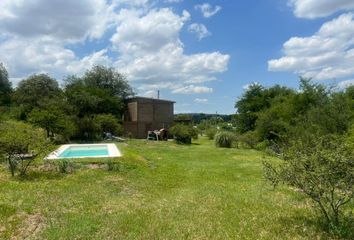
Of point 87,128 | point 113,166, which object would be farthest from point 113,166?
point 87,128

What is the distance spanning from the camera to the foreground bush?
6.87 m

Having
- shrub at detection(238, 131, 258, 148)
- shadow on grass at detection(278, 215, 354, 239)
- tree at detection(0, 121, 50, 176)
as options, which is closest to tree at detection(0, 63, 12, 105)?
shrub at detection(238, 131, 258, 148)

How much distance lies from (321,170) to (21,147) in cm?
1143

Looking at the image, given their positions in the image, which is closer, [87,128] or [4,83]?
[87,128]

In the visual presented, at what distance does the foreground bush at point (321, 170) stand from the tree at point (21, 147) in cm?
1011

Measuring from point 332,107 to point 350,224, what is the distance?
16210 mm

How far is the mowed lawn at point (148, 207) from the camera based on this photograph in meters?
7.16

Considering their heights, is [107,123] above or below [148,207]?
above

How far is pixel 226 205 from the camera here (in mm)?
9562

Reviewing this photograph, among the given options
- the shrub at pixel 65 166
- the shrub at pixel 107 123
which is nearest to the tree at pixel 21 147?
the shrub at pixel 65 166

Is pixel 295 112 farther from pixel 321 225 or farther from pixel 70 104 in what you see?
pixel 321 225

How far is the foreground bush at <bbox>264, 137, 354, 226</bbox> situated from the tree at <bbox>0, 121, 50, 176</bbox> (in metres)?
10.1

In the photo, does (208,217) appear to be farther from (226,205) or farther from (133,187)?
(133,187)

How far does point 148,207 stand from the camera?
937 cm
